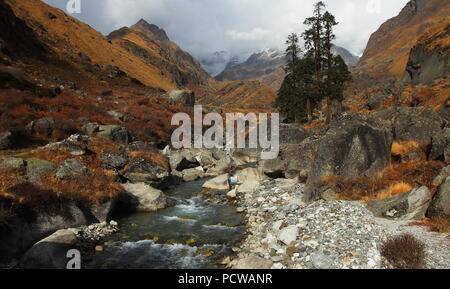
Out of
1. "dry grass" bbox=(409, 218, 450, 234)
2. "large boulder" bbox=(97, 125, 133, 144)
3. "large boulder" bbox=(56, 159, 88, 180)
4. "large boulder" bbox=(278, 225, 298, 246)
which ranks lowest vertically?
"large boulder" bbox=(278, 225, 298, 246)

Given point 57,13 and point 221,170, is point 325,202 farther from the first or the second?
point 57,13

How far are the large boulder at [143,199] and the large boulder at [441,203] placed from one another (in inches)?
536

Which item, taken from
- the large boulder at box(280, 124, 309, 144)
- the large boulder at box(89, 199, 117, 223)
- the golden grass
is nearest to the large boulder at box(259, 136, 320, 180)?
the golden grass

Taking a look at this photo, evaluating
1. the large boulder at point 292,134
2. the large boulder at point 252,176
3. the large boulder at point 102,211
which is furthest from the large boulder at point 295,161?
the large boulder at point 102,211

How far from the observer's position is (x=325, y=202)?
12828 mm

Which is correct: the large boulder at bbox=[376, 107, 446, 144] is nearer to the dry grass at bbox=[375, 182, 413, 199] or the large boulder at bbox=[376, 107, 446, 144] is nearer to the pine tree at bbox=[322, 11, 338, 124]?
the dry grass at bbox=[375, 182, 413, 199]

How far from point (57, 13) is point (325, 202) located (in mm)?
142650

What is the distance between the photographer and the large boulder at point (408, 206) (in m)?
9.59

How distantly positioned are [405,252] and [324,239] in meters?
2.59

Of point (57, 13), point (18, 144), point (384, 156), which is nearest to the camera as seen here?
point (384, 156)

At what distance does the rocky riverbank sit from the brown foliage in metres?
0.19

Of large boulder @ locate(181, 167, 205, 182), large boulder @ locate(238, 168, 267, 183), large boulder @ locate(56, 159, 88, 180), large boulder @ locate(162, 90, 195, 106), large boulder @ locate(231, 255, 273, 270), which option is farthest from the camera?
large boulder @ locate(162, 90, 195, 106)

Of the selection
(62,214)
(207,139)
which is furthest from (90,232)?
(207,139)

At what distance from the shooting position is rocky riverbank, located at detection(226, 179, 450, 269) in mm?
7609
